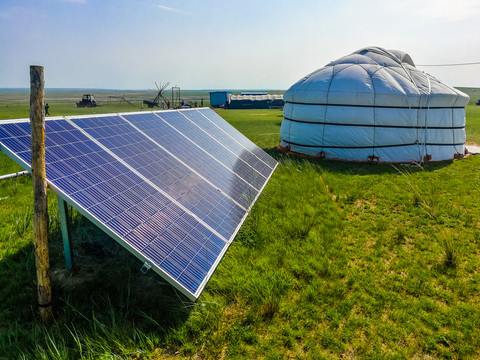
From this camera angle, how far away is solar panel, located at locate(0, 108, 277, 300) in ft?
12.6

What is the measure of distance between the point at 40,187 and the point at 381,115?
13.1m

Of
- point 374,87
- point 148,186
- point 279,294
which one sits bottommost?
point 279,294

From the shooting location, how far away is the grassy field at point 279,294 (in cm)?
379

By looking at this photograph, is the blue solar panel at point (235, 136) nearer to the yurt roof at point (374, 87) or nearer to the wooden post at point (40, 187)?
the yurt roof at point (374, 87)

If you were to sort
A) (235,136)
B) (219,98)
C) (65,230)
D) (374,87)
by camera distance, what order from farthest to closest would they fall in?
(219,98), (374,87), (235,136), (65,230)

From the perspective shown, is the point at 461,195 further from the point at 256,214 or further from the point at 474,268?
the point at 256,214

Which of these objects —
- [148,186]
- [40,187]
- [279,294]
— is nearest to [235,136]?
[148,186]

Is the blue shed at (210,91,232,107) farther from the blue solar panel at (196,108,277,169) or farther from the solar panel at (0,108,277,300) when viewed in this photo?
the solar panel at (0,108,277,300)

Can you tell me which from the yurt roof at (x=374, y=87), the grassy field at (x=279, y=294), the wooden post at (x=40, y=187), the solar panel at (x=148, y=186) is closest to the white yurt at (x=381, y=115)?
the yurt roof at (x=374, y=87)

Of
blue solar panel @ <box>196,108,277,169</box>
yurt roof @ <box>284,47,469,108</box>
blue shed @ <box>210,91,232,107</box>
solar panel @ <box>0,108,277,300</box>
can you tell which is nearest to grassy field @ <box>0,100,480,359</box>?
solar panel @ <box>0,108,277,300</box>

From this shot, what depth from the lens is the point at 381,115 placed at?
1323 centimetres

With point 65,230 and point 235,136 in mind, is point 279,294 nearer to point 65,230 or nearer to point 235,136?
point 65,230

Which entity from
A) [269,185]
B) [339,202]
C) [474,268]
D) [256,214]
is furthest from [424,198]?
[256,214]

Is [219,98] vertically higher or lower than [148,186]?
higher
